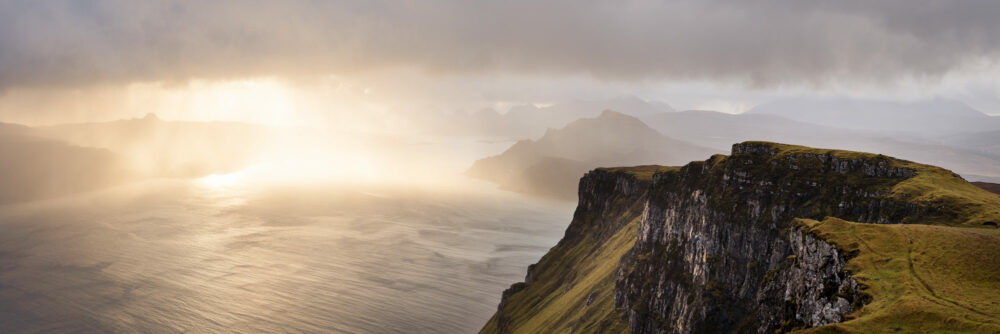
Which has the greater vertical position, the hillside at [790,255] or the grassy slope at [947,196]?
the grassy slope at [947,196]

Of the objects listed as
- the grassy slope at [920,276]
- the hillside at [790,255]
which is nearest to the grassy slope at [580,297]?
the hillside at [790,255]

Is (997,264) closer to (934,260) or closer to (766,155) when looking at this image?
(934,260)

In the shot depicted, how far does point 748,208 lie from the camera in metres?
97.6

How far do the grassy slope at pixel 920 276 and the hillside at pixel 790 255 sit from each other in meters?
0.13

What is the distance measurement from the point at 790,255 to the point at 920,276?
62.1 ft

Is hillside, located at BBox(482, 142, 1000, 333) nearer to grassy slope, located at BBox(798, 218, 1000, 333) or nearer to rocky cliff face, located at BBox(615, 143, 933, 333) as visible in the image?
grassy slope, located at BBox(798, 218, 1000, 333)

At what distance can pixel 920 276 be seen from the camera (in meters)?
44.7

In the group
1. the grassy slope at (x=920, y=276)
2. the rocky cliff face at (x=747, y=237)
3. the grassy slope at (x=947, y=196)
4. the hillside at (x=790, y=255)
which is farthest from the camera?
the grassy slope at (x=947, y=196)

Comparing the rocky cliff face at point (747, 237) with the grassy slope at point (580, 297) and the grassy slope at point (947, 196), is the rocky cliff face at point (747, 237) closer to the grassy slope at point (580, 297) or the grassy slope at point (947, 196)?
the grassy slope at point (947, 196)

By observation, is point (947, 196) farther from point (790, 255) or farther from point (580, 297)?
point (580, 297)

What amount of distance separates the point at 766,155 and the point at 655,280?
39289 millimetres

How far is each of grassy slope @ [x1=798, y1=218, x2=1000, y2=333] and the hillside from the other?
13cm

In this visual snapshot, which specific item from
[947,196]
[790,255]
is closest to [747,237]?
[947,196]

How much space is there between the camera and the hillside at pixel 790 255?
142 ft
